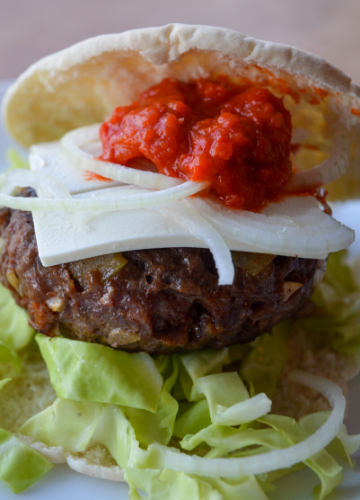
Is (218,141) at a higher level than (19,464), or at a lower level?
higher

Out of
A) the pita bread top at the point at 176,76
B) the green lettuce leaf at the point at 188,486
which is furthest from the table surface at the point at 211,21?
the green lettuce leaf at the point at 188,486

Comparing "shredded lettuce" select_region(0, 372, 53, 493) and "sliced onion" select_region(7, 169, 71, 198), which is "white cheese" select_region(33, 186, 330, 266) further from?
"shredded lettuce" select_region(0, 372, 53, 493)

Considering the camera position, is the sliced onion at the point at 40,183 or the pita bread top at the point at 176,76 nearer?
the pita bread top at the point at 176,76

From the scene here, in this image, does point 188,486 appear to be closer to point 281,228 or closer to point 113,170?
point 281,228

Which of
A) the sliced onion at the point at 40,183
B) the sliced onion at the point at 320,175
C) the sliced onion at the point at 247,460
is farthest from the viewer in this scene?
the sliced onion at the point at 320,175

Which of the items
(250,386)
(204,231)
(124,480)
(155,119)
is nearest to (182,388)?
(250,386)

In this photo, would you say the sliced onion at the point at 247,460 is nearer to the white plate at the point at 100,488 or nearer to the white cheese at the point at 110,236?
the white plate at the point at 100,488

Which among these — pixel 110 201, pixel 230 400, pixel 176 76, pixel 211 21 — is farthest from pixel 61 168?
pixel 211 21

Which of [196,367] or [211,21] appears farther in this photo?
[211,21]

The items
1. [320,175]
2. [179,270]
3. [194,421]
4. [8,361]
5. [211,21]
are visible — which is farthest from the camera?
[211,21]
